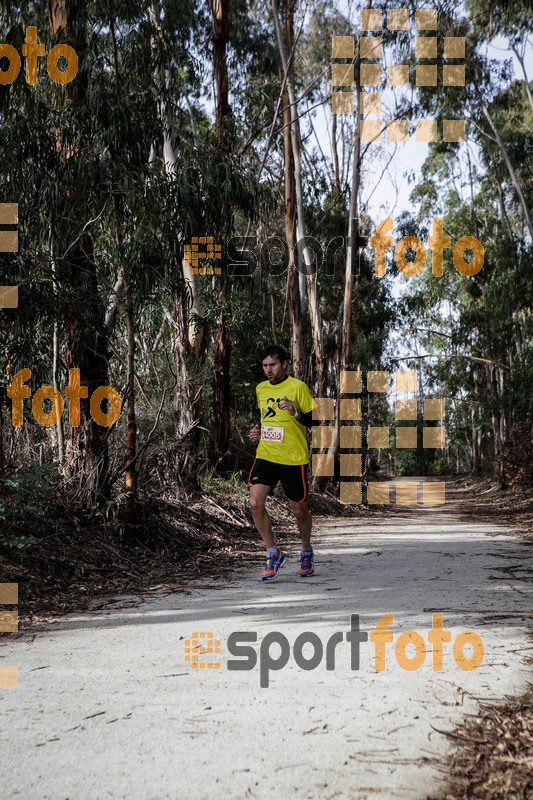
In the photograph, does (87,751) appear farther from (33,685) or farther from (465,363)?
(465,363)

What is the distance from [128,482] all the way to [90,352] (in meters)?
1.51

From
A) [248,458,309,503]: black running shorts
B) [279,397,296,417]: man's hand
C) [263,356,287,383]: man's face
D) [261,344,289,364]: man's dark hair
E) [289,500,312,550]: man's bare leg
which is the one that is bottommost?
[289,500,312,550]: man's bare leg

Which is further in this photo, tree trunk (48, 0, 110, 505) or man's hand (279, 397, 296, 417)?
tree trunk (48, 0, 110, 505)

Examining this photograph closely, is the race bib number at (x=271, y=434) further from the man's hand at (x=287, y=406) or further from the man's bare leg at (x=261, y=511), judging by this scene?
the man's bare leg at (x=261, y=511)

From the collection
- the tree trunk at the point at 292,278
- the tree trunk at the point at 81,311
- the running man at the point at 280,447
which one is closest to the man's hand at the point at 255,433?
→ the running man at the point at 280,447

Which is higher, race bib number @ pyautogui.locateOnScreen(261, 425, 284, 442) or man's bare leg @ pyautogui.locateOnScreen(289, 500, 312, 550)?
race bib number @ pyautogui.locateOnScreen(261, 425, 284, 442)

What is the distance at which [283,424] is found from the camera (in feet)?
21.4

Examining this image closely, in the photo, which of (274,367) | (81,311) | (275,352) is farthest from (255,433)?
(81,311)

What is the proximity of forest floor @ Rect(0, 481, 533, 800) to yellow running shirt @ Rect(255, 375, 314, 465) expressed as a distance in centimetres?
103

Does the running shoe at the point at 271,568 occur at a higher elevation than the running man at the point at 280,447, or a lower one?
lower

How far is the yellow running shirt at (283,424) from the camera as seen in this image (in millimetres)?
6484

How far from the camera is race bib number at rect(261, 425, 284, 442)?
654 centimetres

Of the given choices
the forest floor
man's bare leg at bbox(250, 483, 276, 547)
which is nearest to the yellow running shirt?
man's bare leg at bbox(250, 483, 276, 547)

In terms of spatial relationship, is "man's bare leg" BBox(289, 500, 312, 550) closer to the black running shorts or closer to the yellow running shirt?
the black running shorts
